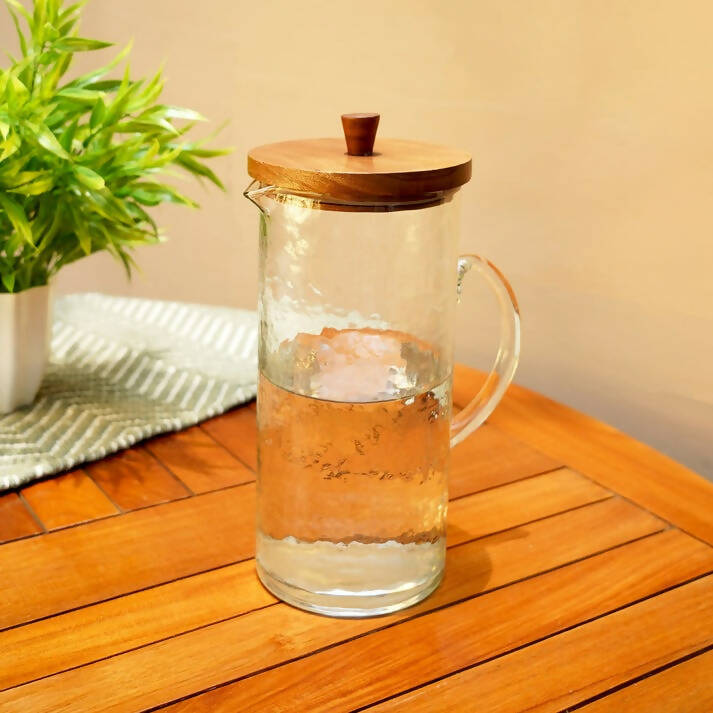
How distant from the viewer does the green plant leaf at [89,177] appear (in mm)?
826

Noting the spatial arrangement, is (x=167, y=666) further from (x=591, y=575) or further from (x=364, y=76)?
(x=364, y=76)

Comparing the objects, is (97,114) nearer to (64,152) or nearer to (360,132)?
(64,152)

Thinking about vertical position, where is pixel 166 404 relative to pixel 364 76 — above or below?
below

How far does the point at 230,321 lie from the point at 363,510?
0.58m

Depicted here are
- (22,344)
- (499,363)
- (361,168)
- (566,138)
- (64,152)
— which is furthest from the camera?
(566,138)

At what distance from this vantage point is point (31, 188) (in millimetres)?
838

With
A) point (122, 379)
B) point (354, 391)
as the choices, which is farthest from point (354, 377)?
point (122, 379)

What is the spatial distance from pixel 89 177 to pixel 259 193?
28cm

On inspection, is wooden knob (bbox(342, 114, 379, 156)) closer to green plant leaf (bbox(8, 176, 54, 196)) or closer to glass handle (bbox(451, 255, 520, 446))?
glass handle (bbox(451, 255, 520, 446))

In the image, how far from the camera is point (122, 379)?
1015 millimetres

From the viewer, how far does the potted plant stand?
839 millimetres

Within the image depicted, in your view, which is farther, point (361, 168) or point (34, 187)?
point (34, 187)

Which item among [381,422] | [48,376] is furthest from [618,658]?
[48,376]

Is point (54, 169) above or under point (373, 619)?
above
